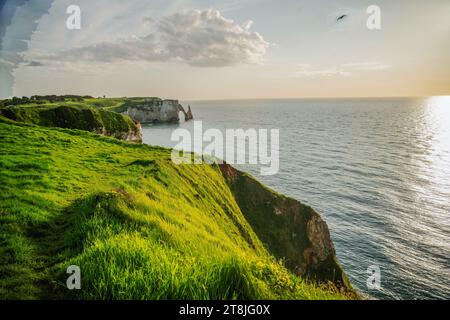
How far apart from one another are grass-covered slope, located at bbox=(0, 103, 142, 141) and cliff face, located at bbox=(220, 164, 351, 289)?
45302 millimetres

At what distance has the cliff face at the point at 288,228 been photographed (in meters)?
32.2

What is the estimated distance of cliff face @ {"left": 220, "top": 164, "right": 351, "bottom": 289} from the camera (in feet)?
106

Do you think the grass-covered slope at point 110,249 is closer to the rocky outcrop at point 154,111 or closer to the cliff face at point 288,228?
the cliff face at point 288,228

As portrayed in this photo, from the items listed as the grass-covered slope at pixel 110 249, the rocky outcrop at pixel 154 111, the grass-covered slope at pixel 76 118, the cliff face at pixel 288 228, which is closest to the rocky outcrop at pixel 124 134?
the grass-covered slope at pixel 76 118

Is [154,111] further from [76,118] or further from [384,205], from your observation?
[384,205]

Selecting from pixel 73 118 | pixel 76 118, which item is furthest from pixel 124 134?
pixel 73 118

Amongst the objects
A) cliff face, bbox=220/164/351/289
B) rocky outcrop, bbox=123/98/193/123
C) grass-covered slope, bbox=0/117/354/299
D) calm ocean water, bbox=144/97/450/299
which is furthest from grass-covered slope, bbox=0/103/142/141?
rocky outcrop, bbox=123/98/193/123

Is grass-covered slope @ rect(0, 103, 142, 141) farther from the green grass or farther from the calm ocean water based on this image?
the calm ocean water

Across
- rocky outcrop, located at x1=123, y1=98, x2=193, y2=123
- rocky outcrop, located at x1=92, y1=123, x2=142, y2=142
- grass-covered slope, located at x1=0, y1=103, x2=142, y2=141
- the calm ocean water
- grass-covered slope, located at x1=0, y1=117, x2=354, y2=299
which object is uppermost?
rocky outcrop, located at x1=123, y1=98, x2=193, y2=123

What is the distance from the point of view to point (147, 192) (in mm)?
16484

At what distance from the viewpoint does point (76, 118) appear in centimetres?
6975
